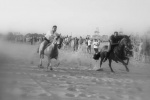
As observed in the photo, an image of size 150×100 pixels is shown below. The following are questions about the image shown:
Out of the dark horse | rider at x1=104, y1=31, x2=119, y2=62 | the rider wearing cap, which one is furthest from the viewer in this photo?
rider at x1=104, y1=31, x2=119, y2=62

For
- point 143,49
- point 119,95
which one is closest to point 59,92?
point 119,95

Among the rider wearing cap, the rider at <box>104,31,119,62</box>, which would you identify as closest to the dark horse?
the rider at <box>104,31,119,62</box>

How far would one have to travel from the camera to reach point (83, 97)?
28.1 feet

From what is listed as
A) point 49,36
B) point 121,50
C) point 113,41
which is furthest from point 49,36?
point 121,50

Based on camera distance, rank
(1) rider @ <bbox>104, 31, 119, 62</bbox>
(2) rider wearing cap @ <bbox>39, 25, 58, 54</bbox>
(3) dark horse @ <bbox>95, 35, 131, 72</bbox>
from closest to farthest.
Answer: (2) rider wearing cap @ <bbox>39, 25, 58, 54</bbox> → (3) dark horse @ <bbox>95, 35, 131, 72</bbox> → (1) rider @ <bbox>104, 31, 119, 62</bbox>

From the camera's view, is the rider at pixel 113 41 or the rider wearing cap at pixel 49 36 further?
the rider at pixel 113 41

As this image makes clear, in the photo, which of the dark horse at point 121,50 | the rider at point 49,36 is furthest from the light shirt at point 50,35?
the dark horse at point 121,50

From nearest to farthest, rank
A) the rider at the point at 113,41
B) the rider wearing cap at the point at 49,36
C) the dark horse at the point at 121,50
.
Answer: the rider wearing cap at the point at 49,36 < the dark horse at the point at 121,50 < the rider at the point at 113,41

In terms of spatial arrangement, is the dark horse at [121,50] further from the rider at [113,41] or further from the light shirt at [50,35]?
the light shirt at [50,35]

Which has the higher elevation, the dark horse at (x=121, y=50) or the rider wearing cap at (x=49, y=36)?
the rider wearing cap at (x=49, y=36)

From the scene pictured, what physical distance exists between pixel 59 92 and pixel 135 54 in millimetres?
21391

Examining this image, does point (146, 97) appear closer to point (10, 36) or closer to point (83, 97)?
point (83, 97)

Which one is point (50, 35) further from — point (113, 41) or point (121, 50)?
point (121, 50)

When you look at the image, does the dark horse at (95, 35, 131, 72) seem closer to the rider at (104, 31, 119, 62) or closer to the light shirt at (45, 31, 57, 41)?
the rider at (104, 31, 119, 62)
